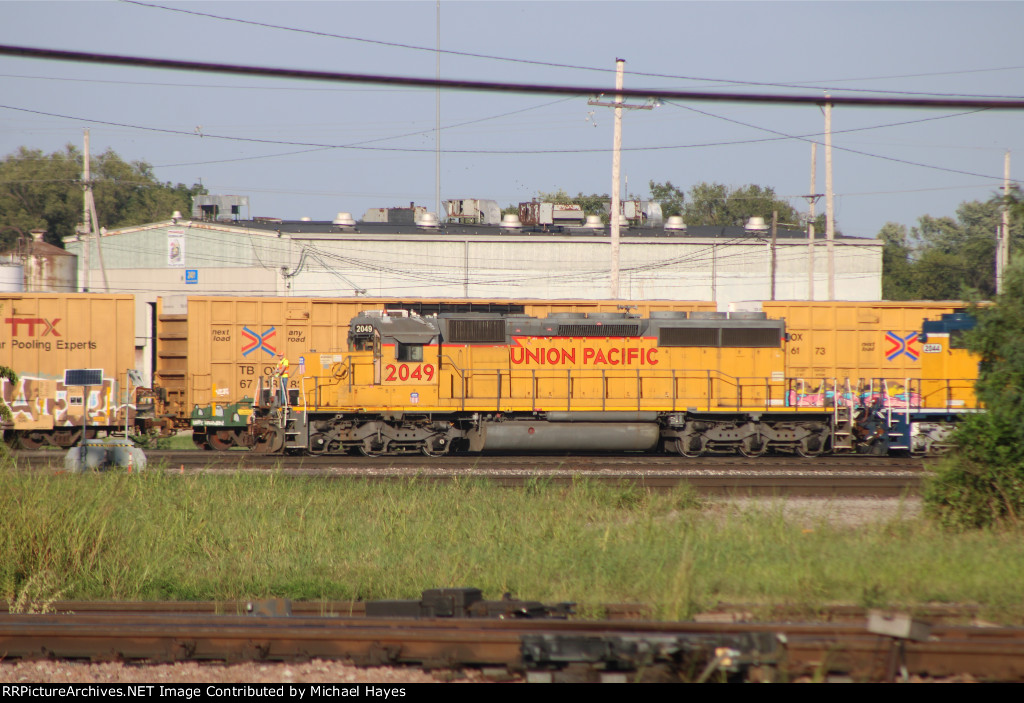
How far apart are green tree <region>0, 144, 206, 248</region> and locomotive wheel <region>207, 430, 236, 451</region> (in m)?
45.0

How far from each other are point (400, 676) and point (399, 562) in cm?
261

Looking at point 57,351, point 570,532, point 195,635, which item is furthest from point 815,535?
point 57,351

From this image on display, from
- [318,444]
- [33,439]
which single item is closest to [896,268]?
[318,444]

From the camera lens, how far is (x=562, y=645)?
17.0 feet

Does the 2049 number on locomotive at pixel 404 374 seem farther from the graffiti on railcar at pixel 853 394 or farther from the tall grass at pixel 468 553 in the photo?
the graffiti on railcar at pixel 853 394

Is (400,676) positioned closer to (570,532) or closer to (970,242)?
(570,532)

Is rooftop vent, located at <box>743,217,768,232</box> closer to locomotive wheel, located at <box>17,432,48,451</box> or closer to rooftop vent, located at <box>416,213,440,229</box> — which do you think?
rooftop vent, located at <box>416,213,440,229</box>

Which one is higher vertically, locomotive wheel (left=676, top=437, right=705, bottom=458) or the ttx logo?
the ttx logo

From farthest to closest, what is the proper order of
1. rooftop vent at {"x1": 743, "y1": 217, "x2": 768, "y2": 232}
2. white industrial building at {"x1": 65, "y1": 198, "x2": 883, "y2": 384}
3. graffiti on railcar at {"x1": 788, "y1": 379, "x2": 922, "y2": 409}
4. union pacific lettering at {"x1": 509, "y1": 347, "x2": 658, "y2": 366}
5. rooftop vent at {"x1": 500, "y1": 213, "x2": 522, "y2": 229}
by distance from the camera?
rooftop vent at {"x1": 743, "y1": 217, "x2": 768, "y2": 232} < rooftop vent at {"x1": 500, "y1": 213, "x2": 522, "y2": 229} < white industrial building at {"x1": 65, "y1": 198, "x2": 883, "y2": 384} < graffiti on railcar at {"x1": 788, "y1": 379, "x2": 922, "y2": 409} < union pacific lettering at {"x1": 509, "y1": 347, "x2": 658, "y2": 366}

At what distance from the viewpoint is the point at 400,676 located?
561cm

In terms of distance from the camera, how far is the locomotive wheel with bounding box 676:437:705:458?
18.6 m

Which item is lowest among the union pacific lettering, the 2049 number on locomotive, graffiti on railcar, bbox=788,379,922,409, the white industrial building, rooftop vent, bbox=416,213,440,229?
graffiti on railcar, bbox=788,379,922,409

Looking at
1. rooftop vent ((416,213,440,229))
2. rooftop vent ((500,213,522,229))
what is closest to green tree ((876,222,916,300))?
rooftop vent ((500,213,522,229))

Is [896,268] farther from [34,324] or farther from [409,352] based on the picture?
[34,324]
